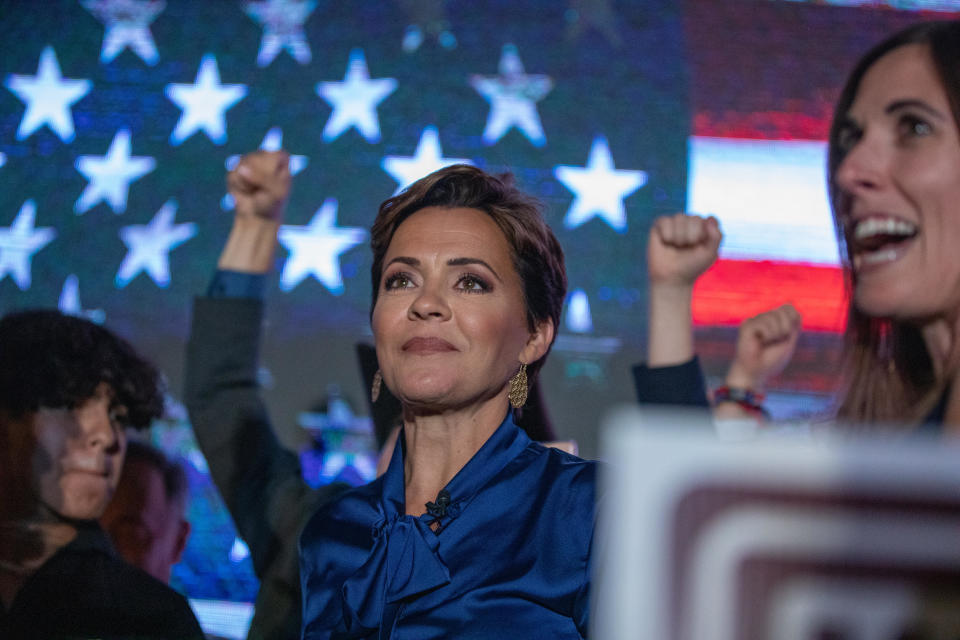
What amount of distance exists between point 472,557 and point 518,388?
0.33m

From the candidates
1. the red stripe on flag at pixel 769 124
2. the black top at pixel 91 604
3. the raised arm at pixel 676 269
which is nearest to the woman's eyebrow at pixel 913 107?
the raised arm at pixel 676 269

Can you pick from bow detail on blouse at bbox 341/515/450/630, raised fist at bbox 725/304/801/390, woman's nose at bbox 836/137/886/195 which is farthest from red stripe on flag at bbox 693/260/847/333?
bow detail on blouse at bbox 341/515/450/630

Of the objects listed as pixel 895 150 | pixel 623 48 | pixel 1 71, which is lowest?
pixel 895 150

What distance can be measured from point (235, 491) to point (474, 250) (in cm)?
79

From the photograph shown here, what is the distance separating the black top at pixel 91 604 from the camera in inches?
73.4

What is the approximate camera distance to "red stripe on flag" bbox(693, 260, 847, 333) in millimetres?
2656

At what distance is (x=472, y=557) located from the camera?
54.2 inches

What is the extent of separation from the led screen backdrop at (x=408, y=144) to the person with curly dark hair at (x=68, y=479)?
22.6 inches

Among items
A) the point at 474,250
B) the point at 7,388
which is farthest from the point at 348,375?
the point at 474,250

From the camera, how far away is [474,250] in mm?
1552

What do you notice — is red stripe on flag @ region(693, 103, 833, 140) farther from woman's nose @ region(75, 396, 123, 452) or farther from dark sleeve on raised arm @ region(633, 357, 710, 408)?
woman's nose @ region(75, 396, 123, 452)

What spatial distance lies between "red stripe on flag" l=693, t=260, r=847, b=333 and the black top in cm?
160

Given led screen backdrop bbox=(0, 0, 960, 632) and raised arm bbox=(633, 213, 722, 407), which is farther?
led screen backdrop bbox=(0, 0, 960, 632)

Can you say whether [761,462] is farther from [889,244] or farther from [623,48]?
[623,48]
